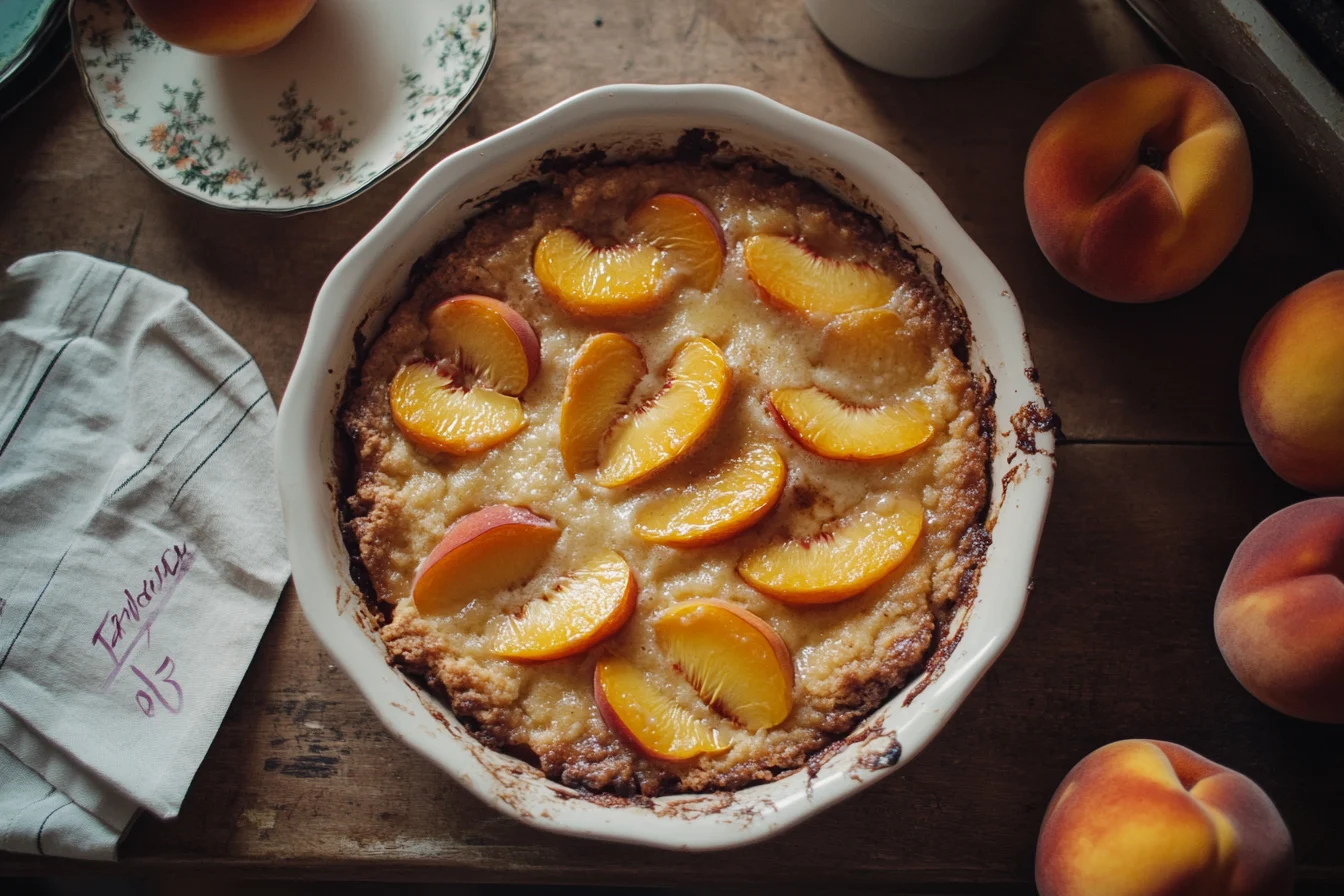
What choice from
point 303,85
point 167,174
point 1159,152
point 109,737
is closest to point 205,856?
point 109,737

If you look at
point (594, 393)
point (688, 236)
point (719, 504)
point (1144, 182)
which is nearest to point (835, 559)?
point (719, 504)

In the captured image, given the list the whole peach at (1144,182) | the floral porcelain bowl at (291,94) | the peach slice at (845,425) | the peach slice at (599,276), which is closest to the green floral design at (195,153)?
the floral porcelain bowl at (291,94)

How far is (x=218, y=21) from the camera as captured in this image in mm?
1512

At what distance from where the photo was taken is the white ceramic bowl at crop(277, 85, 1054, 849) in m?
1.26

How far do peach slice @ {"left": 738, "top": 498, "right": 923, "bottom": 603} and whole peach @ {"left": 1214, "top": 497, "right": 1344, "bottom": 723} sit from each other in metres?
0.45

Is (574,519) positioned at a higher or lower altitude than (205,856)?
higher

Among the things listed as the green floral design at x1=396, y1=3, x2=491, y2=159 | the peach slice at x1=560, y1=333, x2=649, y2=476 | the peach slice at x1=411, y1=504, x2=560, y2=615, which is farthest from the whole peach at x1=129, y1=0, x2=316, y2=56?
the peach slice at x1=411, y1=504, x2=560, y2=615

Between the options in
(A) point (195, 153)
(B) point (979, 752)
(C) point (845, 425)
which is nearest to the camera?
(C) point (845, 425)

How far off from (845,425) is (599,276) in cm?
38

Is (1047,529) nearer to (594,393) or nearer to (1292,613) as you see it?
(1292,613)

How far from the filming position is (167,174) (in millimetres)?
1570

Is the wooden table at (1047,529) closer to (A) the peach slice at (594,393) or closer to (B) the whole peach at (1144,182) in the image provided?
(B) the whole peach at (1144,182)

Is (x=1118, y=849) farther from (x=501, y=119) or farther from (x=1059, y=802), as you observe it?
(x=501, y=119)

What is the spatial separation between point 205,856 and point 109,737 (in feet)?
0.70
